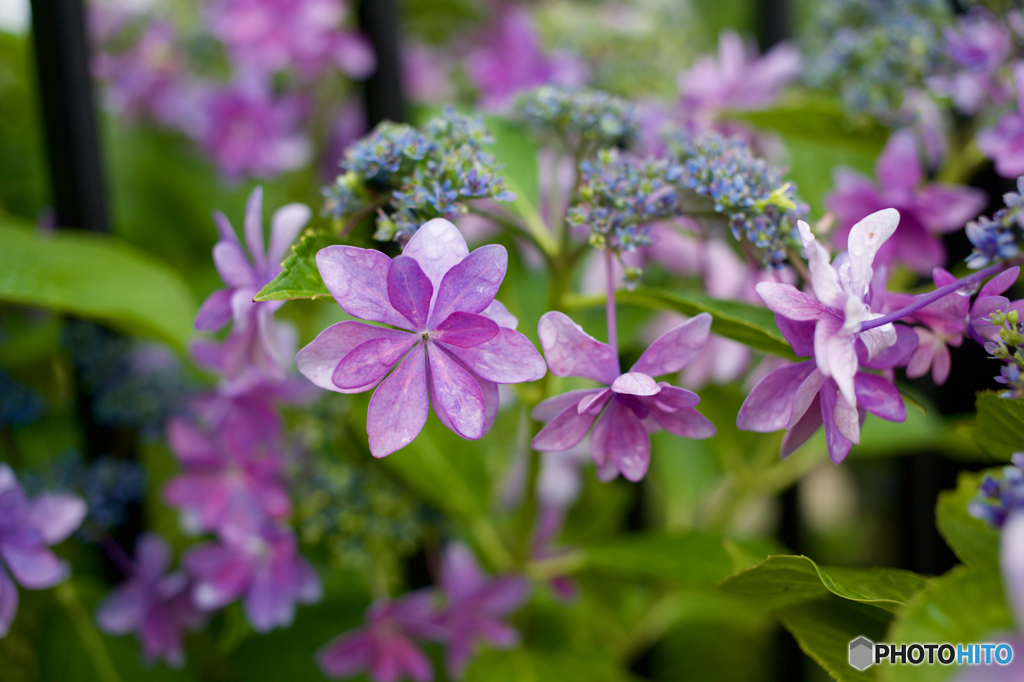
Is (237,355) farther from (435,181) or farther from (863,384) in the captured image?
(863,384)

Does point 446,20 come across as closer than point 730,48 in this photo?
No

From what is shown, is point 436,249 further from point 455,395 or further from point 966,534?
point 966,534

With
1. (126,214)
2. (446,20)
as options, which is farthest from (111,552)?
(446,20)

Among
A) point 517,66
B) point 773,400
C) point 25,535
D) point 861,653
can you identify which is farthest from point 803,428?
point 517,66

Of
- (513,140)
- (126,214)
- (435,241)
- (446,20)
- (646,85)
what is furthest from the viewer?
(446,20)

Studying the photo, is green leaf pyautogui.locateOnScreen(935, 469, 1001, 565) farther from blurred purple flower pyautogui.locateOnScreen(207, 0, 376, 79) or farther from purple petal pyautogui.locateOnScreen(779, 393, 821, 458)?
blurred purple flower pyautogui.locateOnScreen(207, 0, 376, 79)

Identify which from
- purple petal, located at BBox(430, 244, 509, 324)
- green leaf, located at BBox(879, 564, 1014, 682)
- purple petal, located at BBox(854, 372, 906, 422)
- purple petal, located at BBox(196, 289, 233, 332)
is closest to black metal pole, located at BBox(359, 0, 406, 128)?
purple petal, located at BBox(196, 289, 233, 332)

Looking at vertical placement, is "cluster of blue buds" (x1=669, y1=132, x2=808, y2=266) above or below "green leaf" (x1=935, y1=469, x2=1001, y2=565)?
above
